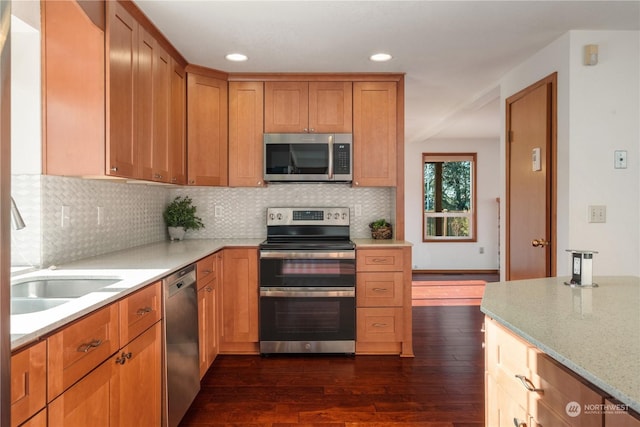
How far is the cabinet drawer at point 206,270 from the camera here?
2.58 metres

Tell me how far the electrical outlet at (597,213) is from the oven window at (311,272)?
1.63 m

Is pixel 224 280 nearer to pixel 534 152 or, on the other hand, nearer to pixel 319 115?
pixel 319 115

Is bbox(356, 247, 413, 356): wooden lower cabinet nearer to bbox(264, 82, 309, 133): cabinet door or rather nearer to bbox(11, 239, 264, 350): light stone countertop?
bbox(11, 239, 264, 350): light stone countertop

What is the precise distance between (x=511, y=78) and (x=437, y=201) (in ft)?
12.8

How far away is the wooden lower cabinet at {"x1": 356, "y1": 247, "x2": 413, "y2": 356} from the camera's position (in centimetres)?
322

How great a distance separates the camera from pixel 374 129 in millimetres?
3480

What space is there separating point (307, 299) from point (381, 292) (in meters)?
0.59

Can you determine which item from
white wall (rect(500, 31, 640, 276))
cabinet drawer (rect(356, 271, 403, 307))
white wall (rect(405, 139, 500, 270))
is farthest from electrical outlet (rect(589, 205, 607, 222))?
white wall (rect(405, 139, 500, 270))

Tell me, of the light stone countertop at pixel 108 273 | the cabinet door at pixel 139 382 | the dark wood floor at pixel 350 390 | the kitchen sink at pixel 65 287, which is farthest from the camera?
the dark wood floor at pixel 350 390

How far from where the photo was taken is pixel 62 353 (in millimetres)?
1179

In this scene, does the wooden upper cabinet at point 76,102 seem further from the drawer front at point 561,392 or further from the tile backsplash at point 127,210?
the drawer front at point 561,392

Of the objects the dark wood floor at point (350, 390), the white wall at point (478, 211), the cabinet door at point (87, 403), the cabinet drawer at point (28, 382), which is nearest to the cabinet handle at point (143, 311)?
the cabinet door at point (87, 403)

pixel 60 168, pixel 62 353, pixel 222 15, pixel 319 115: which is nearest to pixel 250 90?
pixel 319 115

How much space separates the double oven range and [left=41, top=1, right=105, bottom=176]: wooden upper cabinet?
151 cm
